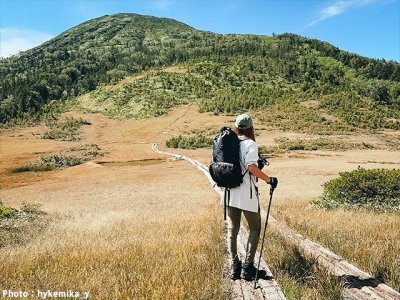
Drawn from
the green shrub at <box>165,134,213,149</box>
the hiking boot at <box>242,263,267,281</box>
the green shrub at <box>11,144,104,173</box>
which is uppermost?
the hiking boot at <box>242,263,267,281</box>

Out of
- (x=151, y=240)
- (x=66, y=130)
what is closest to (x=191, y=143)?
(x=66, y=130)

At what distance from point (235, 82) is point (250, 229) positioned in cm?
11287

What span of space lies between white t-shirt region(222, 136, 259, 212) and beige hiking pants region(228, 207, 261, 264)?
0.14 metres

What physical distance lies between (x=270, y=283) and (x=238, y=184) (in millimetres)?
1571

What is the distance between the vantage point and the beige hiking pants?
6.80 metres

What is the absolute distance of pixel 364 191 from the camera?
50.4ft

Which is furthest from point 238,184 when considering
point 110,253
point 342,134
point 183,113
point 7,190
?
point 183,113

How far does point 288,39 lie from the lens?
7170 inches

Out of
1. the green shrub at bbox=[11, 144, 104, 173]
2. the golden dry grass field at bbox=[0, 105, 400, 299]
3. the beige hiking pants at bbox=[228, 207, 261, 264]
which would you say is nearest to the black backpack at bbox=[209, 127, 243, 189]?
the beige hiking pants at bbox=[228, 207, 261, 264]

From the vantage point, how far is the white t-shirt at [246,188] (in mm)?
→ 6605

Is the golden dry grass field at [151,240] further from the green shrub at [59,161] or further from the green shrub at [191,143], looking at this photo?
the green shrub at [191,143]

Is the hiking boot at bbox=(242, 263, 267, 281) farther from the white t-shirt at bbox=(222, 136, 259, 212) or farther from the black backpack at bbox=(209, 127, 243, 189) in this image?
the black backpack at bbox=(209, 127, 243, 189)

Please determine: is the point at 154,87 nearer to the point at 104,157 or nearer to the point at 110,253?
the point at 104,157

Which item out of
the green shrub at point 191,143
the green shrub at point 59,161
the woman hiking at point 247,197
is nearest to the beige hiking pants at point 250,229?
the woman hiking at point 247,197
